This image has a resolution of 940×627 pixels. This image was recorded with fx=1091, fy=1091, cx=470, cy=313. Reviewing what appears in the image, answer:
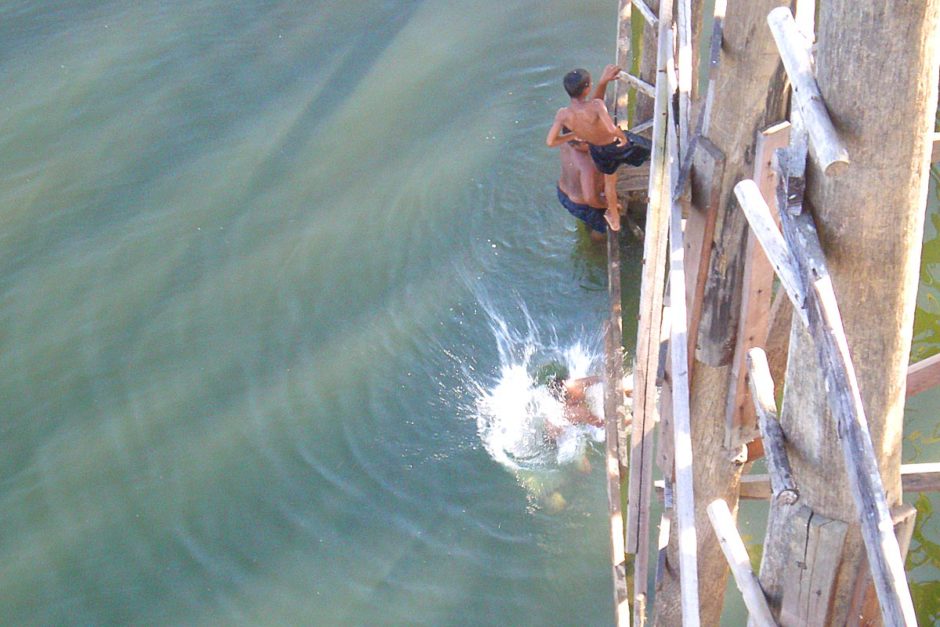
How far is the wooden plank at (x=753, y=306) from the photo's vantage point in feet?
10.6

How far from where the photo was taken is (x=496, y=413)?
21.8ft

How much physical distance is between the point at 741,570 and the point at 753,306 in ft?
3.62

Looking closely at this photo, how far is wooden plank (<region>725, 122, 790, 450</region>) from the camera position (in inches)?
127

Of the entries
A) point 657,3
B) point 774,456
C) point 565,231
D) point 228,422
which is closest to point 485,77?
point 565,231

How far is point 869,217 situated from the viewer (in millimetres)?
2121

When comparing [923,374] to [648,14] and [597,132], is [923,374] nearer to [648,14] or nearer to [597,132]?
[648,14]

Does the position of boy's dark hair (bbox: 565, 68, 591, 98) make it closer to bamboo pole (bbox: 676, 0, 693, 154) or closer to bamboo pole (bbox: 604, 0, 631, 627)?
bamboo pole (bbox: 604, 0, 631, 627)

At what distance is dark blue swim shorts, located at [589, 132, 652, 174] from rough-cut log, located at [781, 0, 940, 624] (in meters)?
4.18

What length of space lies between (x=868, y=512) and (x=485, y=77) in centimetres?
719

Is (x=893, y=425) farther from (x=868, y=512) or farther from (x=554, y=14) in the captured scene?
(x=554, y=14)

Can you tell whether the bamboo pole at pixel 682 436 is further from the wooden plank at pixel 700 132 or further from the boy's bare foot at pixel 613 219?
the boy's bare foot at pixel 613 219

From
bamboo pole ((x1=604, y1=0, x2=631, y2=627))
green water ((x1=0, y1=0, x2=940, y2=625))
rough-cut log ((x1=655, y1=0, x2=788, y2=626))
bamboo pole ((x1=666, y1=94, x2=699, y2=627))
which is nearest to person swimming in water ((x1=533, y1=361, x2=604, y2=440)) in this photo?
green water ((x1=0, y1=0, x2=940, y2=625))

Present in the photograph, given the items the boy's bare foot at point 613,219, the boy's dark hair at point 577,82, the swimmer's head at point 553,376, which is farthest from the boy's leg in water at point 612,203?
the swimmer's head at point 553,376

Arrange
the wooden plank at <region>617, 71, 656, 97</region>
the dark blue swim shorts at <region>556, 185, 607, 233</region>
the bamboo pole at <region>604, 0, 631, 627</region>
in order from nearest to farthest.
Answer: the bamboo pole at <region>604, 0, 631, 627</region>, the wooden plank at <region>617, 71, 656, 97</region>, the dark blue swim shorts at <region>556, 185, 607, 233</region>
